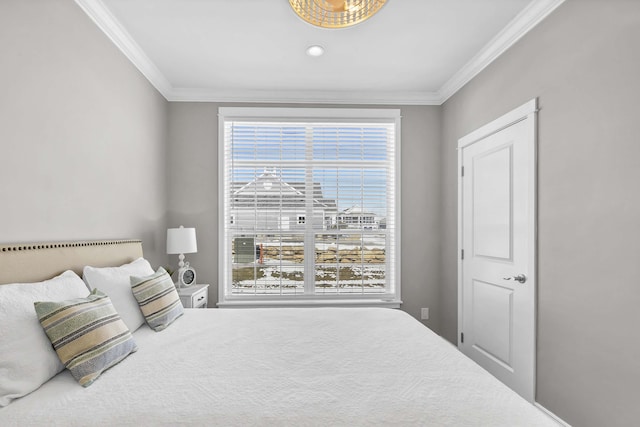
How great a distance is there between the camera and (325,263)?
3805 millimetres

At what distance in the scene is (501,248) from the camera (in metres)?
Answer: 2.65

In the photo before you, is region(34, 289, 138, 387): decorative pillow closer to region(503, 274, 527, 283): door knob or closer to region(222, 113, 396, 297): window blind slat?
region(222, 113, 396, 297): window blind slat

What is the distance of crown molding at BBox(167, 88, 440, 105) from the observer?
3.62 meters

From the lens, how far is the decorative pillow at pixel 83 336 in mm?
1332

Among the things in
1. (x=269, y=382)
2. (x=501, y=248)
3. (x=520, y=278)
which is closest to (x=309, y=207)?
(x=501, y=248)

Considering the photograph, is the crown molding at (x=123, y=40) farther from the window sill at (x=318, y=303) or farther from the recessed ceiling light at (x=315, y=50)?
the window sill at (x=318, y=303)

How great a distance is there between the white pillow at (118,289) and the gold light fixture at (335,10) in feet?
6.11

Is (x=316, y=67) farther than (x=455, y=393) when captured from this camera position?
Yes

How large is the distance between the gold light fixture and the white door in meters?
1.28

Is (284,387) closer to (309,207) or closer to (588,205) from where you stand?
(588,205)

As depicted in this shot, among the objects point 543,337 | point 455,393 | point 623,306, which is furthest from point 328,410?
point 543,337

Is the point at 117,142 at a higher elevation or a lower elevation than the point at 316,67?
lower

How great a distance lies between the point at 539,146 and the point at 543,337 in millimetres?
1254

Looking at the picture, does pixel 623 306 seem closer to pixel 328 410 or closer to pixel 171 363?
pixel 328 410
